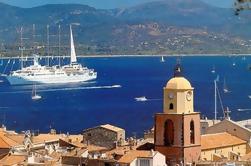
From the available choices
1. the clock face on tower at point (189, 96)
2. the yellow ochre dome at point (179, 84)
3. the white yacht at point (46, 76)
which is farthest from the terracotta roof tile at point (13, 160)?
the white yacht at point (46, 76)

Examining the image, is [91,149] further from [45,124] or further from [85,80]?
[85,80]

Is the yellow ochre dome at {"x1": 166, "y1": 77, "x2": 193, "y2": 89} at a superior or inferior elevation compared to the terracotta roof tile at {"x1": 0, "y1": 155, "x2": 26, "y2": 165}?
superior

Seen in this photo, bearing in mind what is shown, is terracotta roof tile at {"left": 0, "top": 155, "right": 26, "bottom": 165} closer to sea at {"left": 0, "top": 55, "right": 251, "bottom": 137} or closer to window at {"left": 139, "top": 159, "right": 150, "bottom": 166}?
window at {"left": 139, "top": 159, "right": 150, "bottom": 166}

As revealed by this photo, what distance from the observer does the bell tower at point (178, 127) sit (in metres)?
33.4

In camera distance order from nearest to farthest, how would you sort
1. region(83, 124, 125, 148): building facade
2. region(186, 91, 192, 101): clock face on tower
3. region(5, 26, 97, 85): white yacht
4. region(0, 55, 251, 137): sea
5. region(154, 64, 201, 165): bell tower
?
region(154, 64, 201, 165): bell tower → region(186, 91, 192, 101): clock face on tower → region(83, 124, 125, 148): building facade → region(0, 55, 251, 137): sea → region(5, 26, 97, 85): white yacht

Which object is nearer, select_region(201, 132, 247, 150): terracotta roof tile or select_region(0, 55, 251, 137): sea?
select_region(201, 132, 247, 150): terracotta roof tile

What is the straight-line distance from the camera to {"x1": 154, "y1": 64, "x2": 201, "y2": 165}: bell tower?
109 ft

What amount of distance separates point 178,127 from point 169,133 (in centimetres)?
52

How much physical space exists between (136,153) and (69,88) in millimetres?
128148

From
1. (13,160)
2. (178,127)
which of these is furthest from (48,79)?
(13,160)

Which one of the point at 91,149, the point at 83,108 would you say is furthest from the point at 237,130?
the point at 83,108

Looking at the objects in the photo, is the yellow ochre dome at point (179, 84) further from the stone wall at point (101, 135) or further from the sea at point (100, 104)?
the sea at point (100, 104)

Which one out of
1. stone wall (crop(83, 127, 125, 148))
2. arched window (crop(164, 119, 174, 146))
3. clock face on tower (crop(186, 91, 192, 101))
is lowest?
stone wall (crop(83, 127, 125, 148))

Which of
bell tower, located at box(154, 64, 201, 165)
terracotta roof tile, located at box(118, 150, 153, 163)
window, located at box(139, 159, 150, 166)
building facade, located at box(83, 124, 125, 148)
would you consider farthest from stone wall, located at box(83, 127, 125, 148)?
window, located at box(139, 159, 150, 166)
